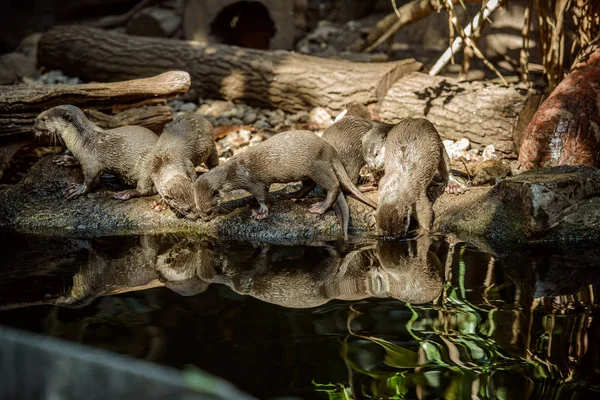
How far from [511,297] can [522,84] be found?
3.34m

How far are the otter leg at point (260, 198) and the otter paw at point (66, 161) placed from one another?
147 centimetres

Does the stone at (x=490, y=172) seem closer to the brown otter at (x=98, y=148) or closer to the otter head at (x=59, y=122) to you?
the brown otter at (x=98, y=148)

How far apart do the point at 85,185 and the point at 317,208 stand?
164 cm

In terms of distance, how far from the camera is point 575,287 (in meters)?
3.18

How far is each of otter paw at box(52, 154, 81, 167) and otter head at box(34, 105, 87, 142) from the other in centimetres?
28

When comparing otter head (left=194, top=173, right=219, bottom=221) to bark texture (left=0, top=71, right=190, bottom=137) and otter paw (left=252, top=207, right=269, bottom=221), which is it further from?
bark texture (left=0, top=71, right=190, bottom=137)

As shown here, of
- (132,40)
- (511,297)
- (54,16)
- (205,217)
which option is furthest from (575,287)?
(54,16)

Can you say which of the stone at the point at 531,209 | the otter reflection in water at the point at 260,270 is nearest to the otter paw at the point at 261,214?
the otter reflection in water at the point at 260,270

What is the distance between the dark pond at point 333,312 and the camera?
2.37 m

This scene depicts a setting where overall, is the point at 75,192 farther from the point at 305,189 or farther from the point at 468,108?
the point at 468,108

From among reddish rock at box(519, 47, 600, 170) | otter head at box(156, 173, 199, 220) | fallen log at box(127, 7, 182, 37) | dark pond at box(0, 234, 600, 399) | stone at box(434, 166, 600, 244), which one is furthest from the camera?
fallen log at box(127, 7, 182, 37)

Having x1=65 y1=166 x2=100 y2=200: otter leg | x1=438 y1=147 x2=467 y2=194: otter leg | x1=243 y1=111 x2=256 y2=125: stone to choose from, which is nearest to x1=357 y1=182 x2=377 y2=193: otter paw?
x1=438 y1=147 x2=467 y2=194: otter leg

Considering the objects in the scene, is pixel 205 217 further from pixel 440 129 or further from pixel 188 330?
pixel 440 129

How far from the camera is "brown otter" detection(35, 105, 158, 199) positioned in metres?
4.60
